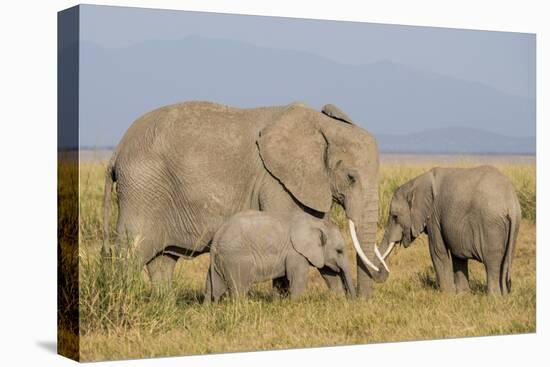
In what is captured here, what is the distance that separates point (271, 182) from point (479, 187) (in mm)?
2053

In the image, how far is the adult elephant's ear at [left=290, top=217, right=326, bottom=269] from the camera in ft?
38.4

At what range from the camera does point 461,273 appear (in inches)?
511

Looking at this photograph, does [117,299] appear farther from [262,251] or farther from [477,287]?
[477,287]

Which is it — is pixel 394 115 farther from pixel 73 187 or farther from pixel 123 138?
pixel 73 187

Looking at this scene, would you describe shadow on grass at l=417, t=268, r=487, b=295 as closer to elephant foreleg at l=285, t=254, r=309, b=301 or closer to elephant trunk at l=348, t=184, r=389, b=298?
elephant trunk at l=348, t=184, r=389, b=298

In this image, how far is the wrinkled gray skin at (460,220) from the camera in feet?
41.3

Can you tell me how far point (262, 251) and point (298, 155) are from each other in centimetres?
99

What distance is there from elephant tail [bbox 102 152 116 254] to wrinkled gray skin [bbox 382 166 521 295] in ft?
9.07

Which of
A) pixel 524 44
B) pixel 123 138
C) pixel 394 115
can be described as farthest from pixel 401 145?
pixel 123 138

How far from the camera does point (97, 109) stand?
10.6 m

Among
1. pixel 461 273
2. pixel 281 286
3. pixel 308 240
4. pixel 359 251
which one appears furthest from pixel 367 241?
pixel 461 273

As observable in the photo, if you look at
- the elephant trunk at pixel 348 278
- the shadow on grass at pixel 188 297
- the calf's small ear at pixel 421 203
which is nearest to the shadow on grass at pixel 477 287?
the calf's small ear at pixel 421 203

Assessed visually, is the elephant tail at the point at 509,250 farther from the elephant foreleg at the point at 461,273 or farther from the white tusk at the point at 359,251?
the white tusk at the point at 359,251

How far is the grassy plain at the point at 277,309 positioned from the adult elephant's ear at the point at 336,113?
60.0 inches
